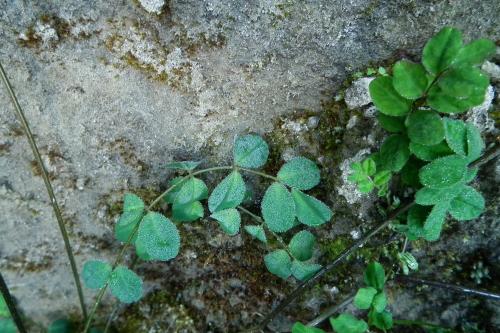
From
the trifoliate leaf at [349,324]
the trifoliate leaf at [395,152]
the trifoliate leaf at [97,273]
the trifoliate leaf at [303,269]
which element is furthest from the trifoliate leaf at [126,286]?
the trifoliate leaf at [395,152]

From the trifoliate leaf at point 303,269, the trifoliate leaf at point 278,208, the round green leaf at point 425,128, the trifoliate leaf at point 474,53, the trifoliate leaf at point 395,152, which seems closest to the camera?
the trifoliate leaf at point 474,53

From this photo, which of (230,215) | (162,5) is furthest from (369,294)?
(162,5)

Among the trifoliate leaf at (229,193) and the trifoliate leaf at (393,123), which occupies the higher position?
the trifoliate leaf at (393,123)

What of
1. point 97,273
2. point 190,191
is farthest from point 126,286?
point 190,191

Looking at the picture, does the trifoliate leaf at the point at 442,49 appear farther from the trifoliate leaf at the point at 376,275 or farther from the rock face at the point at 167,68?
the trifoliate leaf at the point at 376,275

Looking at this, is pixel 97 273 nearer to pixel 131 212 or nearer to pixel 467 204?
pixel 131 212
